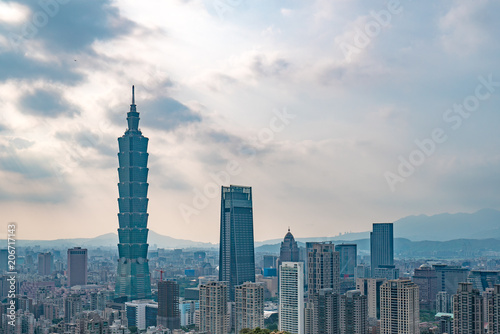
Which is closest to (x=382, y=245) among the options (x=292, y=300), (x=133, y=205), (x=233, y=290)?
(x=233, y=290)

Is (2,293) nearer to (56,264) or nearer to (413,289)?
(413,289)

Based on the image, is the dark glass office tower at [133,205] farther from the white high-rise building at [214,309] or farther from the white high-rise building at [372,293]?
the white high-rise building at [214,309]

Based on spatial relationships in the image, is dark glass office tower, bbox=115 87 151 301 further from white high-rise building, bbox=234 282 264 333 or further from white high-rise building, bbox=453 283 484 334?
white high-rise building, bbox=453 283 484 334

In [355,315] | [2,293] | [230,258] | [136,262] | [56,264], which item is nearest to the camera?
[355,315]

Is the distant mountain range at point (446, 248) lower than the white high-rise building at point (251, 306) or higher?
lower

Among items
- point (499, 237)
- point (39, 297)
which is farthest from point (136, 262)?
point (499, 237)

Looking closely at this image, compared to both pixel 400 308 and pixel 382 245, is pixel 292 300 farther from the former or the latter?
pixel 382 245

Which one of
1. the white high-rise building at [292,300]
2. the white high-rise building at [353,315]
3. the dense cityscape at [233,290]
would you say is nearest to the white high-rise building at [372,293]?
the dense cityscape at [233,290]
